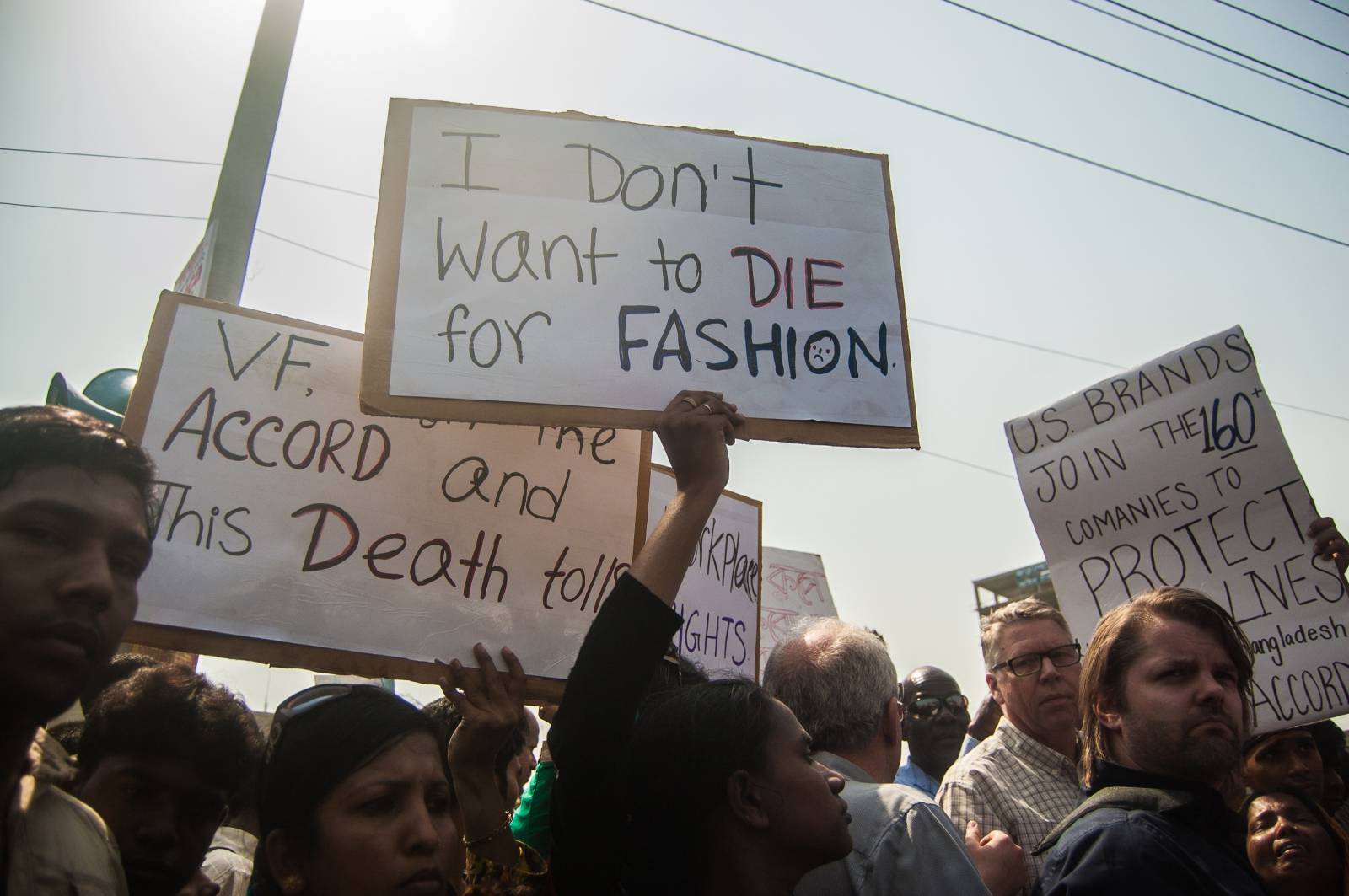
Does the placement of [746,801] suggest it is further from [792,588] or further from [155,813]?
[792,588]

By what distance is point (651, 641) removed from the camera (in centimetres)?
162

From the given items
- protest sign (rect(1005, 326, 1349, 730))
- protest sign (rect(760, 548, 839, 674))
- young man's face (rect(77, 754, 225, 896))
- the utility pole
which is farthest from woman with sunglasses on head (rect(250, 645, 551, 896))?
protest sign (rect(760, 548, 839, 674))

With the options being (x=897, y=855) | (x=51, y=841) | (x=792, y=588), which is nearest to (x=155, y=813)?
(x=51, y=841)

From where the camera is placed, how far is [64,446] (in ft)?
4.92

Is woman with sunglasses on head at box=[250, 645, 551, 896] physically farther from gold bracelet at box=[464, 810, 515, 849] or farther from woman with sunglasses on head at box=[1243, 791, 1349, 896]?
woman with sunglasses on head at box=[1243, 791, 1349, 896]

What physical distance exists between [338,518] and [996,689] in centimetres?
224

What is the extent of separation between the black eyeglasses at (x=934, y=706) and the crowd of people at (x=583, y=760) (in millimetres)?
1544

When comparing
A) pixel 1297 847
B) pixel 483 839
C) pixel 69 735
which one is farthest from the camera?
pixel 1297 847

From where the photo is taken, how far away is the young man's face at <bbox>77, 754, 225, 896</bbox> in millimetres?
1843

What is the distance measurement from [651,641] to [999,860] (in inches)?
50.0

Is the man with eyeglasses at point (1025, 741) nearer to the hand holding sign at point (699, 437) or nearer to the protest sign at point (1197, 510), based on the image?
the protest sign at point (1197, 510)

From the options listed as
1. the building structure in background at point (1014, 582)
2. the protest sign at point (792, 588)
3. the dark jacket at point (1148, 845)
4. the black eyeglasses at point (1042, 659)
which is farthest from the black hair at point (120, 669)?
the building structure in background at point (1014, 582)

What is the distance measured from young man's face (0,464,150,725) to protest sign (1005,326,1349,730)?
271 cm

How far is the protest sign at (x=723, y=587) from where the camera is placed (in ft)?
10.1
